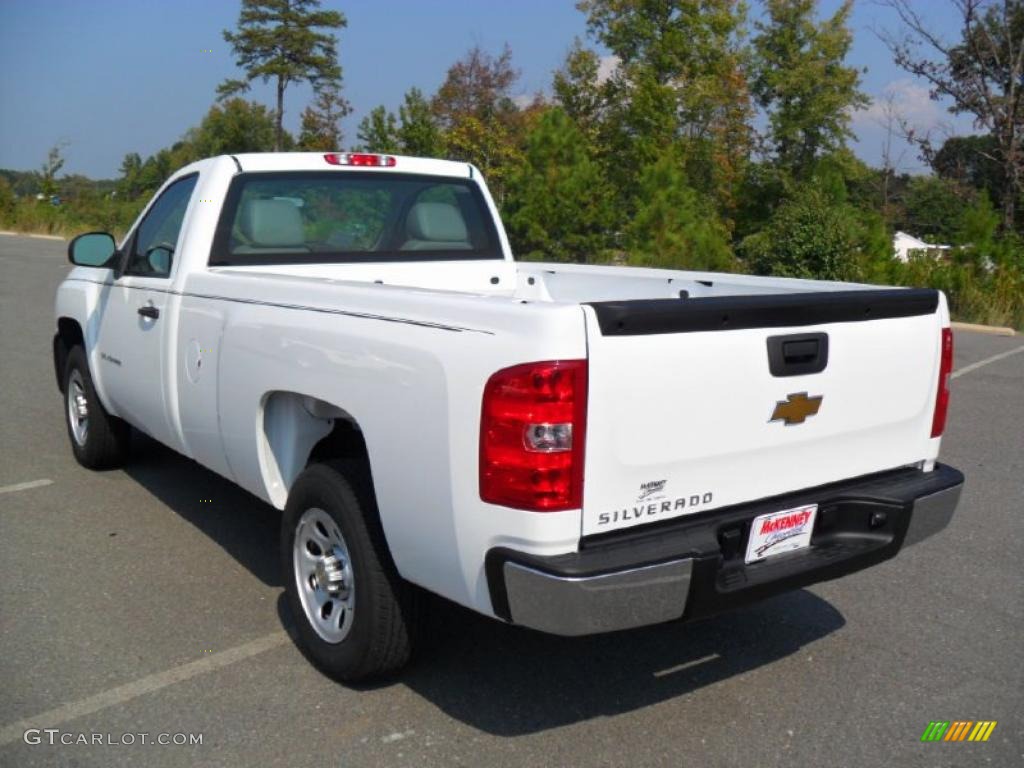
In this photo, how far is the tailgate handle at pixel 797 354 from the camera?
3.26 meters

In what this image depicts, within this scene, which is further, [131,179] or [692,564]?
[131,179]

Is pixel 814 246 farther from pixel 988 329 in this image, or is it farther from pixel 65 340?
pixel 65 340

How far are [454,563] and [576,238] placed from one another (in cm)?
1677

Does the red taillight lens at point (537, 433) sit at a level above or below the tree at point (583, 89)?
below

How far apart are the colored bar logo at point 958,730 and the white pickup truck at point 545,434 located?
0.59 meters

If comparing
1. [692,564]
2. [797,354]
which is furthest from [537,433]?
[797,354]

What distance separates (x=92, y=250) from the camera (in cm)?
568

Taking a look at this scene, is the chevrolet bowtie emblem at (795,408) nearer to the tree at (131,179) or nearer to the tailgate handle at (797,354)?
the tailgate handle at (797,354)

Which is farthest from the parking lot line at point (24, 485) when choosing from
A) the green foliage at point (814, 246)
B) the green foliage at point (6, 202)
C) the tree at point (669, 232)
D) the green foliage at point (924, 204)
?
the green foliage at point (6, 202)

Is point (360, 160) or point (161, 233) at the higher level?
point (360, 160)

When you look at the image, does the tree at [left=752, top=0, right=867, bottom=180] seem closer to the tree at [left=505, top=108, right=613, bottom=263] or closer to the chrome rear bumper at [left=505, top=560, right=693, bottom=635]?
the tree at [left=505, top=108, right=613, bottom=263]

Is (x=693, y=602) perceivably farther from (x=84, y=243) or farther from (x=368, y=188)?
(x=84, y=243)

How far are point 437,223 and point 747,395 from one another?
286 centimetres

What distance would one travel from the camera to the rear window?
500 cm
